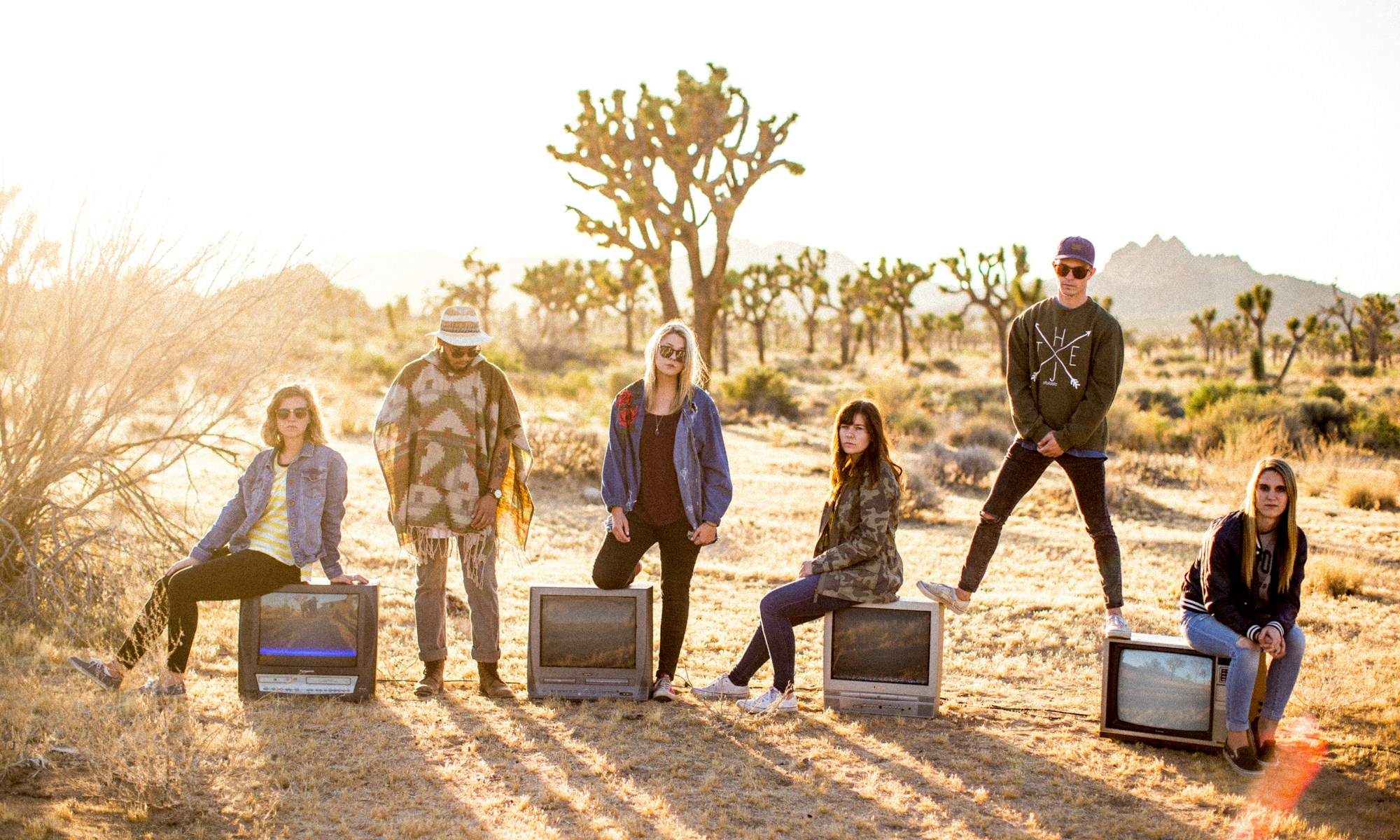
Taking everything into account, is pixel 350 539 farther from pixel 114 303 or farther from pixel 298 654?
pixel 298 654

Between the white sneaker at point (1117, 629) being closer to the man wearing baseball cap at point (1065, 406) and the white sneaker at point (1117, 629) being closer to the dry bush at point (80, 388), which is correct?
the man wearing baseball cap at point (1065, 406)

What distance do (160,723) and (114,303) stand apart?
300cm

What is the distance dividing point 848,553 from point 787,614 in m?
0.43

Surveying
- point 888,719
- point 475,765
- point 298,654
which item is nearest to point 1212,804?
point 888,719

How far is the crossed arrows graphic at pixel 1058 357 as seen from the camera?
194 inches

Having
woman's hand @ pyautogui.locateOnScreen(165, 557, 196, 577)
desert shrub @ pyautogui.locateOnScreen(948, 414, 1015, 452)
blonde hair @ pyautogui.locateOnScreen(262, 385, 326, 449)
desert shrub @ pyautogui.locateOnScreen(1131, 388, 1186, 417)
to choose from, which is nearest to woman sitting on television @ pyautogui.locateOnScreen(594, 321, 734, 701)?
blonde hair @ pyautogui.locateOnScreen(262, 385, 326, 449)

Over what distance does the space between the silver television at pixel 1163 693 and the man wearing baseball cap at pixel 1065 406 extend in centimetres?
31

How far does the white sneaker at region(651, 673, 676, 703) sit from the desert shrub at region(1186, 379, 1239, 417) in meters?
17.1

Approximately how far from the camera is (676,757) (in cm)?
429

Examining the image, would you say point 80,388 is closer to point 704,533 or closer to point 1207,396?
point 704,533

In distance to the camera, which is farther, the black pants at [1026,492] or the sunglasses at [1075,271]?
the black pants at [1026,492]

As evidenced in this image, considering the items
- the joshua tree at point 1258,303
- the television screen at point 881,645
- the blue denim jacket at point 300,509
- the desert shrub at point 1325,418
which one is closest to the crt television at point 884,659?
the television screen at point 881,645

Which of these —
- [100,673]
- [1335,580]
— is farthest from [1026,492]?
[100,673]

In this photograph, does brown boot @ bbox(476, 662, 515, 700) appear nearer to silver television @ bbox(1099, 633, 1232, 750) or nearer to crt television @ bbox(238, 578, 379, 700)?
crt television @ bbox(238, 578, 379, 700)
